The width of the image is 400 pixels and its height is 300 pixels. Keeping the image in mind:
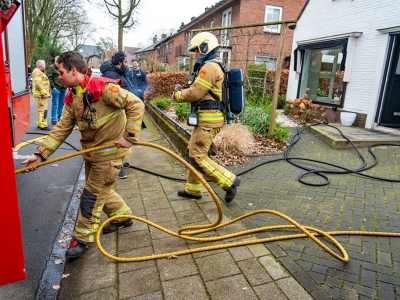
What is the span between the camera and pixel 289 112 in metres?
10.9

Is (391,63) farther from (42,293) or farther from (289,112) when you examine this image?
(42,293)

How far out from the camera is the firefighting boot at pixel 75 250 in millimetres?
2711

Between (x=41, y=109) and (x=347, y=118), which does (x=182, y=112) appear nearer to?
(x=41, y=109)

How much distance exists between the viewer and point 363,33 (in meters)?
8.72

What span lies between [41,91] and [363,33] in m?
9.55

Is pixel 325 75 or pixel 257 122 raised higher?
pixel 325 75

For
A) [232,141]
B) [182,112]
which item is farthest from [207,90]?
[182,112]

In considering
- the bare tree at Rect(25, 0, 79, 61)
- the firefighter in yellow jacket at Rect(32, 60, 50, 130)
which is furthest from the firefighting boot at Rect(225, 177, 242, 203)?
the bare tree at Rect(25, 0, 79, 61)

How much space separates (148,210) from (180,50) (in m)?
33.0

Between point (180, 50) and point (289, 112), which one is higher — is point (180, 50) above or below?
above

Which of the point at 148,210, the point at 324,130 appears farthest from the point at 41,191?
the point at 324,130

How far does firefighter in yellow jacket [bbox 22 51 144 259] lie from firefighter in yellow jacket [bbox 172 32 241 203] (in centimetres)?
104

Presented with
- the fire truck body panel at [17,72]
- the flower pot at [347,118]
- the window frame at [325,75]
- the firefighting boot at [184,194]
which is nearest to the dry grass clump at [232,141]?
the firefighting boot at [184,194]

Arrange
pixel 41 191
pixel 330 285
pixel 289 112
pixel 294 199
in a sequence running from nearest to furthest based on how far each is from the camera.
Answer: pixel 330 285 < pixel 294 199 < pixel 41 191 < pixel 289 112
